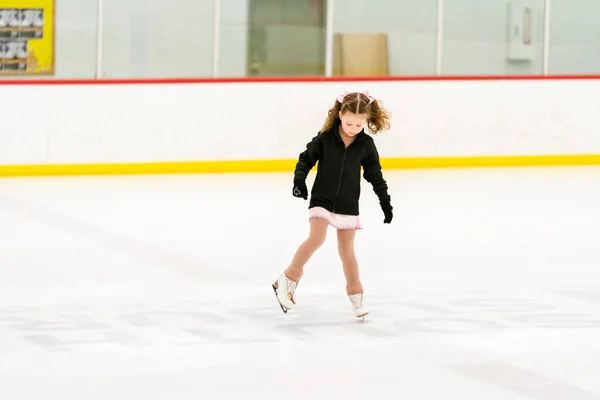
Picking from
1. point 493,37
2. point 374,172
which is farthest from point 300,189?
point 493,37

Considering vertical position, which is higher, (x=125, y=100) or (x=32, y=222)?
(x=125, y=100)

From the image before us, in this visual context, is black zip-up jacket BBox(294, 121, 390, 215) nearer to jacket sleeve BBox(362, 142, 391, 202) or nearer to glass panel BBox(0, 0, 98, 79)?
jacket sleeve BBox(362, 142, 391, 202)

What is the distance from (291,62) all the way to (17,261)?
6.30 meters

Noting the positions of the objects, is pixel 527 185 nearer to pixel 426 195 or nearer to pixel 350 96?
pixel 426 195

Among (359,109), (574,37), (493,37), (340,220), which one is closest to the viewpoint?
(359,109)

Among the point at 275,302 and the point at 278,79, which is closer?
the point at 275,302

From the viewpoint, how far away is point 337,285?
263 inches

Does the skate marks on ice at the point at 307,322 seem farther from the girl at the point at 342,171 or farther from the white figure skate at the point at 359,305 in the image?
the girl at the point at 342,171

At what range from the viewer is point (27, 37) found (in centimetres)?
1262

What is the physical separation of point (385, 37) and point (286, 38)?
103 centimetres

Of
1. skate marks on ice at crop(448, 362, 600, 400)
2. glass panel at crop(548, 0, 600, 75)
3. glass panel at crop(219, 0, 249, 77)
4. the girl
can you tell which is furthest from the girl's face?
glass panel at crop(548, 0, 600, 75)

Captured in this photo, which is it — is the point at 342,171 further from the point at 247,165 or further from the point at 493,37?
Result: the point at 493,37

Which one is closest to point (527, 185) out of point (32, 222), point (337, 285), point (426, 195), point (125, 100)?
point (426, 195)

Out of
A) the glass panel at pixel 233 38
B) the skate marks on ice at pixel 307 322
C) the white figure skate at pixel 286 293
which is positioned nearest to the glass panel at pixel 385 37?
the glass panel at pixel 233 38
